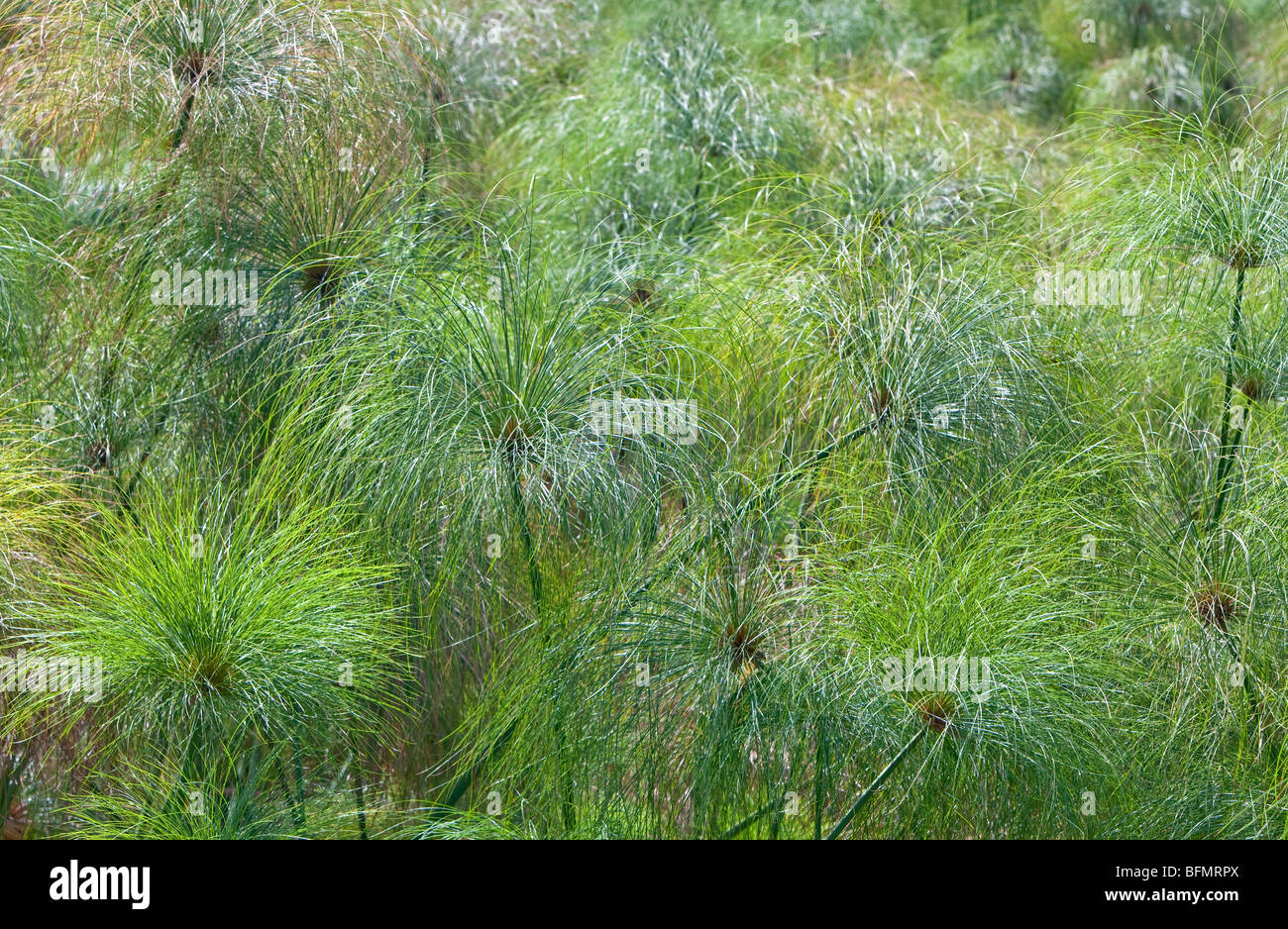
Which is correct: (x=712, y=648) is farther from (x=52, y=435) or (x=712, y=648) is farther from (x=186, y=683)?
(x=52, y=435)

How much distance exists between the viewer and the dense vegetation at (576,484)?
3.19 metres

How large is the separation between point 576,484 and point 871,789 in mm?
1061

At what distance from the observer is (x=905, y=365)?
11.8 feet

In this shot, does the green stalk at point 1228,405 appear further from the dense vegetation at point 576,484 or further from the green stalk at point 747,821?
the green stalk at point 747,821

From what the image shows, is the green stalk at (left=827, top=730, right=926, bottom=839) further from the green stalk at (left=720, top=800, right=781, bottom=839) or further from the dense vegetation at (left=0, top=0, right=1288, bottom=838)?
the green stalk at (left=720, top=800, right=781, bottom=839)

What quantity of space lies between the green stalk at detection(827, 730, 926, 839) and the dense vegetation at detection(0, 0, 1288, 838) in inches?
0.7

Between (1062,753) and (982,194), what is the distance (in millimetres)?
2744

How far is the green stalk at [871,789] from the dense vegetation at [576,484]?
0.02 m

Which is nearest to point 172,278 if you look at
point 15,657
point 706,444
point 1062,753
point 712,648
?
point 15,657

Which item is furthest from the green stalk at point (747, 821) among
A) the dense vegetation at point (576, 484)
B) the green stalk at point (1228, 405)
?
the green stalk at point (1228, 405)

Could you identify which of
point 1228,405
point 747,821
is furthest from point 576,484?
point 1228,405

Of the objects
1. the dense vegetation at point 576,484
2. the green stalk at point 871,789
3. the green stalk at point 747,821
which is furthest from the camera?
the green stalk at point 747,821
